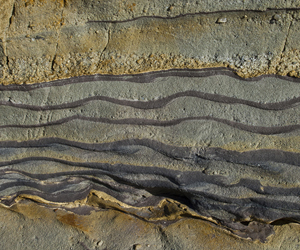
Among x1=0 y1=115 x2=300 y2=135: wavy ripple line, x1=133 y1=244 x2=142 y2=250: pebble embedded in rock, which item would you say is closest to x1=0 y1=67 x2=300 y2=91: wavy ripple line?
x1=0 y1=115 x2=300 y2=135: wavy ripple line

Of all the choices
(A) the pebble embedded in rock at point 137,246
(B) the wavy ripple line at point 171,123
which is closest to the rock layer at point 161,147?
(B) the wavy ripple line at point 171,123

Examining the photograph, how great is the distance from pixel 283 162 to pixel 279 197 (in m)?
0.13

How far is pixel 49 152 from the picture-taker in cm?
112

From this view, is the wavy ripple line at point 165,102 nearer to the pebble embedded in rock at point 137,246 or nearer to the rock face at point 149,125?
the rock face at point 149,125

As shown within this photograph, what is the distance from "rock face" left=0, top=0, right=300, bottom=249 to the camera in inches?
39.4

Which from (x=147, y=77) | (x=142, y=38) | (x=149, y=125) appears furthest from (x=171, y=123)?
(x=142, y=38)

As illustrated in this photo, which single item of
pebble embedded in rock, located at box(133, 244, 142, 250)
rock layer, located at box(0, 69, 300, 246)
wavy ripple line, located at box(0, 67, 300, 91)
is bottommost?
pebble embedded in rock, located at box(133, 244, 142, 250)

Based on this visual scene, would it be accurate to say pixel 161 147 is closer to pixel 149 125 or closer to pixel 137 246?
pixel 149 125

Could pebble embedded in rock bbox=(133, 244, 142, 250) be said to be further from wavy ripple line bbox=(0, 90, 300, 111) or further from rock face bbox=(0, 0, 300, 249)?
wavy ripple line bbox=(0, 90, 300, 111)

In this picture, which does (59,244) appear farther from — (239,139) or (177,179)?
(239,139)

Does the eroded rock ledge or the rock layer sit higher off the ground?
the eroded rock ledge

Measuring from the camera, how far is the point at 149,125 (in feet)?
3.43

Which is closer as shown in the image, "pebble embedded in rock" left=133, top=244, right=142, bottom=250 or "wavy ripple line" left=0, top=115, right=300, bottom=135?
"wavy ripple line" left=0, top=115, right=300, bottom=135

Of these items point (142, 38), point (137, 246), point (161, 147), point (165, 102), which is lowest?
point (137, 246)
